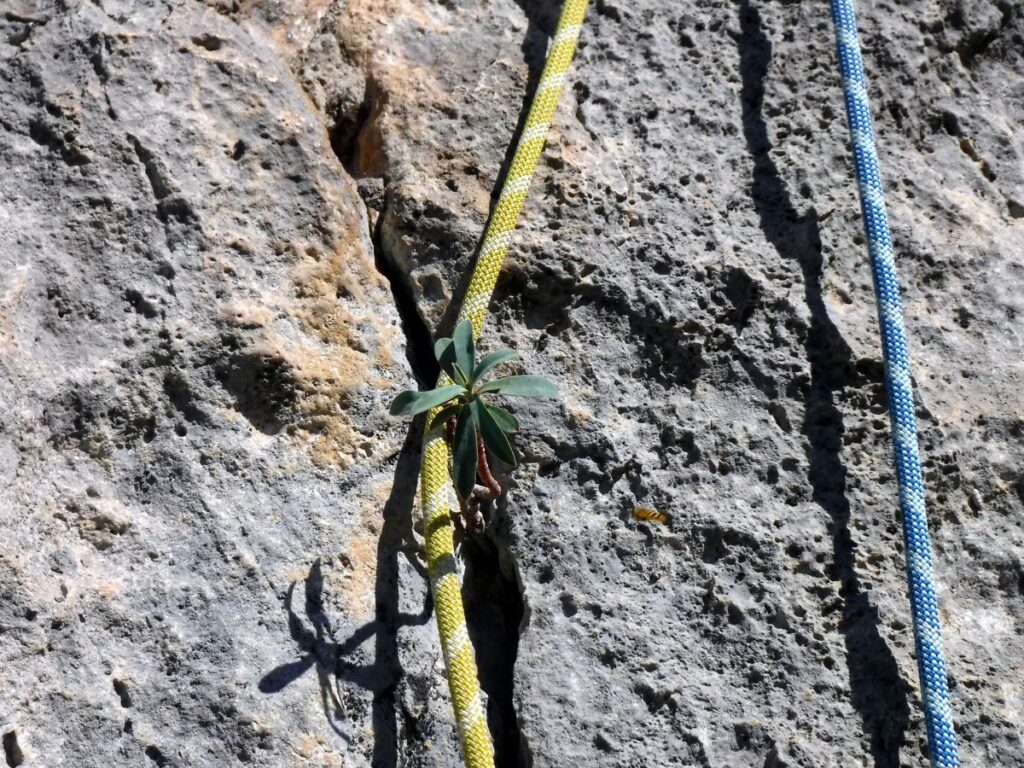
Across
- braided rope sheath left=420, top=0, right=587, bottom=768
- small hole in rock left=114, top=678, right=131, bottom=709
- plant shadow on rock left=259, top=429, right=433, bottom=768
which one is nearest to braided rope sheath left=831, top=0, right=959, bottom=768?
braided rope sheath left=420, top=0, right=587, bottom=768

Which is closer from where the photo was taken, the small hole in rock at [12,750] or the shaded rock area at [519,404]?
the small hole in rock at [12,750]

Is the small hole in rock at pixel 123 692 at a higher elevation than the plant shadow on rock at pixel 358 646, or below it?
below

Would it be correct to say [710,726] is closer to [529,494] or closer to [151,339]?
[529,494]

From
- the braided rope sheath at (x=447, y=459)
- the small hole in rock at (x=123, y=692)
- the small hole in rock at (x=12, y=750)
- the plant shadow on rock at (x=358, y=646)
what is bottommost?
the small hole in rock at (x=12, y=750)

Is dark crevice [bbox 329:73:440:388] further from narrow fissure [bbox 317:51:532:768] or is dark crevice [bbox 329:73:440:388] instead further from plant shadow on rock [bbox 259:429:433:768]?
plant shadow on rock [bbox 259:429:433:768]

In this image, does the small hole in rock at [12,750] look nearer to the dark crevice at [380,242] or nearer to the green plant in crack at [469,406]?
the green plant in crack at [469,406]

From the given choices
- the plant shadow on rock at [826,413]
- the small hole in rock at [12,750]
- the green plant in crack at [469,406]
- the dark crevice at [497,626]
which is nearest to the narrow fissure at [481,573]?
the dark crevice at [497,626]
